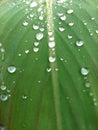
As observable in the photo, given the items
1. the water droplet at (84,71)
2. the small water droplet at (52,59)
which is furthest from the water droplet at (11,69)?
the water droplet at (84,71)

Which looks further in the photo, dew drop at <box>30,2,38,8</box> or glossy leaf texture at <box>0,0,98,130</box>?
dew drop at <box>30,2,38,8</box>

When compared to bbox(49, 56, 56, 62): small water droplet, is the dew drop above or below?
above

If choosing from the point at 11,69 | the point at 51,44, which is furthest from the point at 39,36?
the point at 11,69

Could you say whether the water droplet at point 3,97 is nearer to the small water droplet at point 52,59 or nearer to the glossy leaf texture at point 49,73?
the glossy leaf texture at point 49,73

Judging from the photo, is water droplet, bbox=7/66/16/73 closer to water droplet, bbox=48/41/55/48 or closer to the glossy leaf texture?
the glossy leaf texture

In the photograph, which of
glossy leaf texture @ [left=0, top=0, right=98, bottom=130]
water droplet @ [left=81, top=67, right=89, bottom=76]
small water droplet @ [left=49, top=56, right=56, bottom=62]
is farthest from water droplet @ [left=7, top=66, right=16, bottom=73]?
water droplet @ [left=81, top=67, right=89, bottom=76]

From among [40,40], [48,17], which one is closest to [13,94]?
[40,40]

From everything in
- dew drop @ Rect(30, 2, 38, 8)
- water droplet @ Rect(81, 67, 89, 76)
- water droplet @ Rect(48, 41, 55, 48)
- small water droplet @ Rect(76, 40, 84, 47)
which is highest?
dew drop @ Rect(30, 2, 38, 8)

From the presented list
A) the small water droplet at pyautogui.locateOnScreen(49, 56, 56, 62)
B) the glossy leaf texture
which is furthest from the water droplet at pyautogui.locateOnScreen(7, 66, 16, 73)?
the small water droplet at pyautogui.locateOnScreen(49, 56, 56, 62)

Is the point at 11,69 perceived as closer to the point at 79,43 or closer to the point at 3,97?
the point at 3,97
